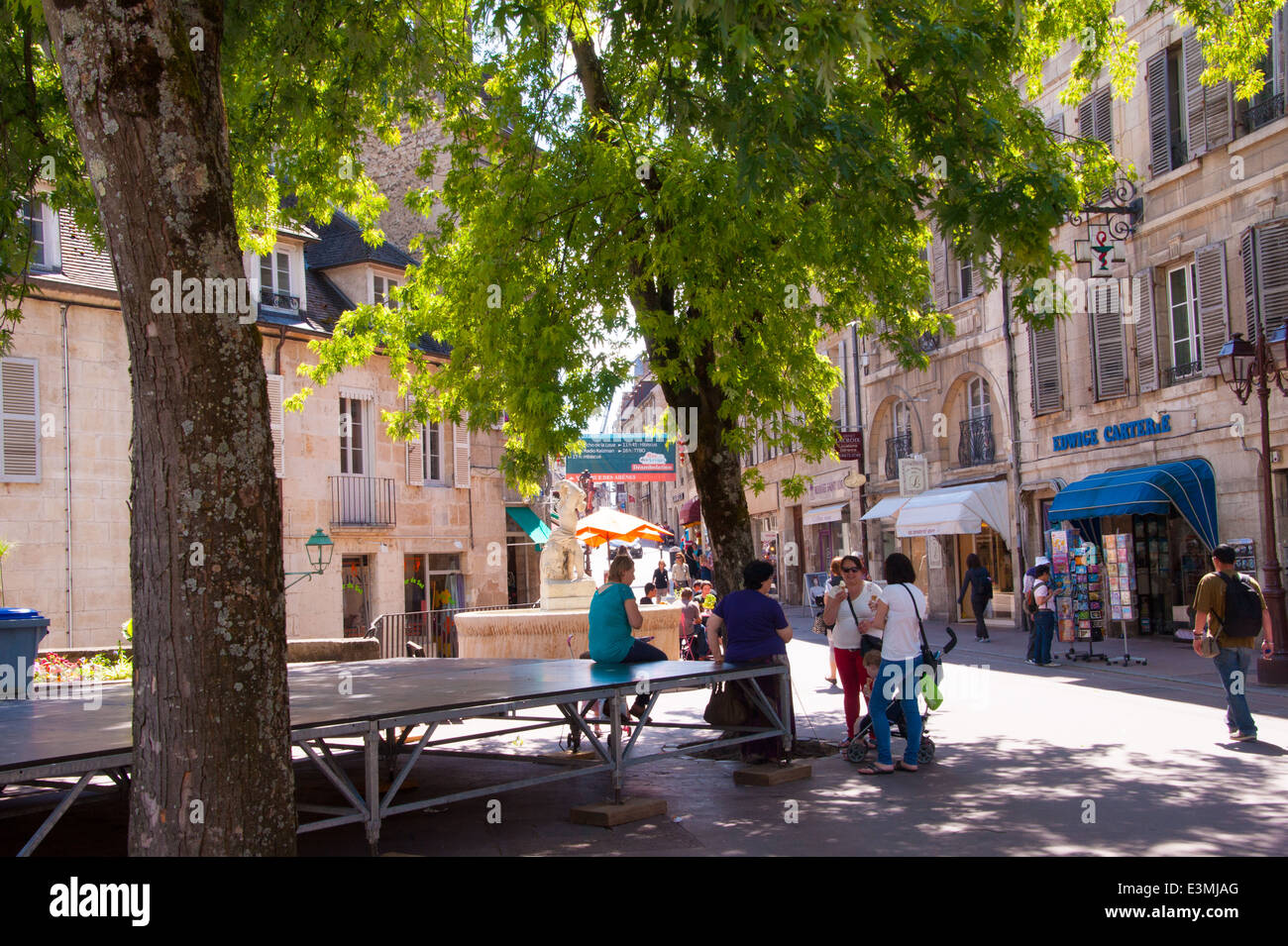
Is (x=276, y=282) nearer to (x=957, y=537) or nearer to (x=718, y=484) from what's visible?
(x=718, y=484)

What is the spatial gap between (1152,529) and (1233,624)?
12007 millimetres

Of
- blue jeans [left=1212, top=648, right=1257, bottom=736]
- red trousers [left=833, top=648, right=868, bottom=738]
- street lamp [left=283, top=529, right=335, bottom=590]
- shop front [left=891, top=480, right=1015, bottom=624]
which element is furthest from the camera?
shop front [left=891, top=480, right=1015, bottom=624]

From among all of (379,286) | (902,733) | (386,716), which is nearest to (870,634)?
(902,733)

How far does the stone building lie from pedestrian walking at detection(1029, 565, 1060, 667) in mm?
13216

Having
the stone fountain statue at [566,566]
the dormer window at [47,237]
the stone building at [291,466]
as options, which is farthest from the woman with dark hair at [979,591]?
the dormer window at [47,237]

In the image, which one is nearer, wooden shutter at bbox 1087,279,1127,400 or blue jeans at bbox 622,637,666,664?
blue jeans at bbox 622,637,666,664

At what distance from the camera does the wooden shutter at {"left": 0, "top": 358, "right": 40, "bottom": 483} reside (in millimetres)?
18516

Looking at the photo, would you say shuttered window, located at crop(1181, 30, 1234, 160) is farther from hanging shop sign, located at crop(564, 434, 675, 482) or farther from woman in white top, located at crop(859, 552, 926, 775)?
hanging shop sign, located at crop(564, 434, 675, 482)

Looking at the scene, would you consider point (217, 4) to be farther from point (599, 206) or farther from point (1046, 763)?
point (1046, 763)

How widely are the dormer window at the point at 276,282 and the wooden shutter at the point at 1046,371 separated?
15279 mm

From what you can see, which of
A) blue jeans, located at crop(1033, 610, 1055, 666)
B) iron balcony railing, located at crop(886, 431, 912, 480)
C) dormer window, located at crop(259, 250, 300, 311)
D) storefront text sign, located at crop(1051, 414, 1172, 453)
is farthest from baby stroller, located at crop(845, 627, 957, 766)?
iron balcony railing, located at crop(886, 431, 912, 480)

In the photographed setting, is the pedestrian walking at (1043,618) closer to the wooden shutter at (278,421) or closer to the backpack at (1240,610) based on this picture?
the backpack at (1240,610)

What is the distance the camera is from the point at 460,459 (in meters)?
27.8

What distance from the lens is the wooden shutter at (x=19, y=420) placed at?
18516mm
